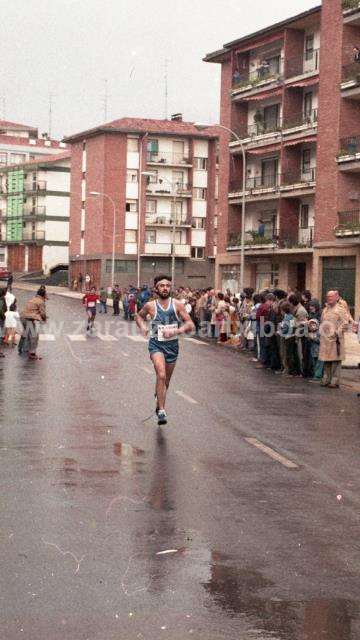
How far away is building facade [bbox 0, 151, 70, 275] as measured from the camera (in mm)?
101688

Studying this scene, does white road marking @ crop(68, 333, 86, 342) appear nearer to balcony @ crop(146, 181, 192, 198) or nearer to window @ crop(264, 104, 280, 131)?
window @ crop(264, 104, 280, 131)

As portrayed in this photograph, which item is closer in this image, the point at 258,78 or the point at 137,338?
the point at 137,338

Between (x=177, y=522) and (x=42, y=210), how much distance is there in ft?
318

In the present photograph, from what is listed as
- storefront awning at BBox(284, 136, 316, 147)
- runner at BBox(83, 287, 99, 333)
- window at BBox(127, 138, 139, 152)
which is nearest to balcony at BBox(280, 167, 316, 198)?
storefront awning at BBox(284, 136, 316, 147)

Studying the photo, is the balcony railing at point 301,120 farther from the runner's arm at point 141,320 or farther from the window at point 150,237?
the runner's arm at point 141,320

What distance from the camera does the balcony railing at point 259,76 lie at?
2189 inches

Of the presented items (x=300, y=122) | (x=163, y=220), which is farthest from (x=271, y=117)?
(x=163, y=220)

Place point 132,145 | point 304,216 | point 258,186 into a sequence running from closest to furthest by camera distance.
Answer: point 304,216 < point 258,186 < point 132,145

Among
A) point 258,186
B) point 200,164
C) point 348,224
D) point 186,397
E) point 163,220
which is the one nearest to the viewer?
point 186,397

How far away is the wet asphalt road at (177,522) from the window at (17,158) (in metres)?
102

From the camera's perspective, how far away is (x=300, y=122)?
53188 mm

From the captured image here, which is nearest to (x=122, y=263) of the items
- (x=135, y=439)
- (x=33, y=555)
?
(x=135, y=439)

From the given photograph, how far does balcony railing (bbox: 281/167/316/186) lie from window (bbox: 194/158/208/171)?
32.1 metres

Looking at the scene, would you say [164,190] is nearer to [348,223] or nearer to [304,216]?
[304,216]
